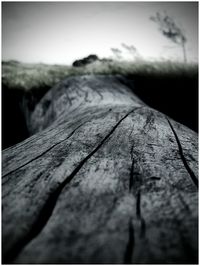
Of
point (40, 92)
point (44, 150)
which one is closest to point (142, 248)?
point (44, 150)

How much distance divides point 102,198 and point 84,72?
3924 millimetres

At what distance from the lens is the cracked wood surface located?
1.43 feet

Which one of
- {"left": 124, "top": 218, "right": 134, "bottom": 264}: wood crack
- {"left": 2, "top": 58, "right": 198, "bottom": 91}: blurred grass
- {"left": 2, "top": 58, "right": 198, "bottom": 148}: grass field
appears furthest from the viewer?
{"left": 2, "top": 58, "right": 198, "bottom": 91}: blurred grass

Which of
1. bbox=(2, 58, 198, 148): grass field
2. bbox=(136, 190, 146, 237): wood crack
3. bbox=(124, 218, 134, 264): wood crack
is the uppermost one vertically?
bbox=(2, 58, 198, 148): grass field

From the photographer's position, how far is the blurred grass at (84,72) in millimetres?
3859

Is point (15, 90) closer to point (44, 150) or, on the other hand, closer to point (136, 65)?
point (136, 65)

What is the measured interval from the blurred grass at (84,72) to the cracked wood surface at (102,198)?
320cm

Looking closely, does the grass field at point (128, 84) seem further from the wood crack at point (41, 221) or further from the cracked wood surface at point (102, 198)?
the wood crack at point (41, 221)

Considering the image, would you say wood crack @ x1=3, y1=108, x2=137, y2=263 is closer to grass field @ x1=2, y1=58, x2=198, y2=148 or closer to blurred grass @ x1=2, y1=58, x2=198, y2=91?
grass field @ x1=2, y1=58, x2=198, y2=148

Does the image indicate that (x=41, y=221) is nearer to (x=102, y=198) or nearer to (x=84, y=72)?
(x=102, y=198)

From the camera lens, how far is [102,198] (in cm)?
58

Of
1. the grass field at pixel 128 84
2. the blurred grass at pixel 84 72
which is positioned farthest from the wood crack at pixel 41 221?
the blurred grass at pixel 84 72

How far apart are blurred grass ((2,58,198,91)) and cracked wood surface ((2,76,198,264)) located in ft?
10.5

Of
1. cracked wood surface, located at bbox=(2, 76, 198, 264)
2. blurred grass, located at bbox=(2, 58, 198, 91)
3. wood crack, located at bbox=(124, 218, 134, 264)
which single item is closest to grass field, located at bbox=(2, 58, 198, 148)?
blurred grass, located at bbox=(2, 58, 198, 91)
